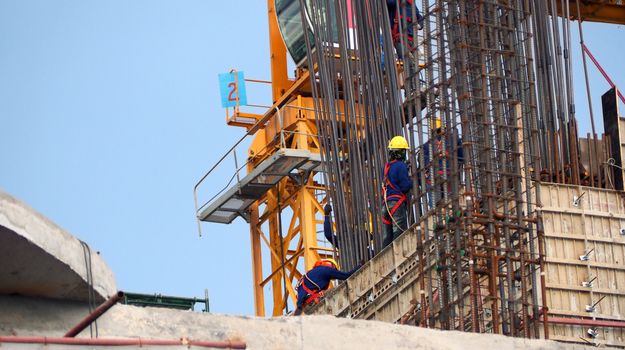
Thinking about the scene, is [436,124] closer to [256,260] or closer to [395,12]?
[395,12]

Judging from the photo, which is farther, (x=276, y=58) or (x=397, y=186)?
(x=276, y=58)

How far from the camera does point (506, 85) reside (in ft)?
82.9

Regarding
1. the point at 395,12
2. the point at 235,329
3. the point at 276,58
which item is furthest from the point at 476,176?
the point at 276,58

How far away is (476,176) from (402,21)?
456 cm

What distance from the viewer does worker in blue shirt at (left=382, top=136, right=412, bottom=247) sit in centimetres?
2428

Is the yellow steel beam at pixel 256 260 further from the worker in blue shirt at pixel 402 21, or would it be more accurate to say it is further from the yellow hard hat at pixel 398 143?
the yellow hard hat at pixel 398 143

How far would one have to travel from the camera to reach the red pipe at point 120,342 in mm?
11242

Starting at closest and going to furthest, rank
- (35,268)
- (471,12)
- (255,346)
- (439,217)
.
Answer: (35,268) → (255,346) → (439,217) → (471,12)

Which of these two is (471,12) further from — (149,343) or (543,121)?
(149,343)

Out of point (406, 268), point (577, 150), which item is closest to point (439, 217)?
point (406, 268)

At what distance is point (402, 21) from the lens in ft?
89.1

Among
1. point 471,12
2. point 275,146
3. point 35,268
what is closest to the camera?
point 35,268

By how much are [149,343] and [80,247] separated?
0.93m

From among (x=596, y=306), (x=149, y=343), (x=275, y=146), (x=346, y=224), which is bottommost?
(x=149, y=343)
